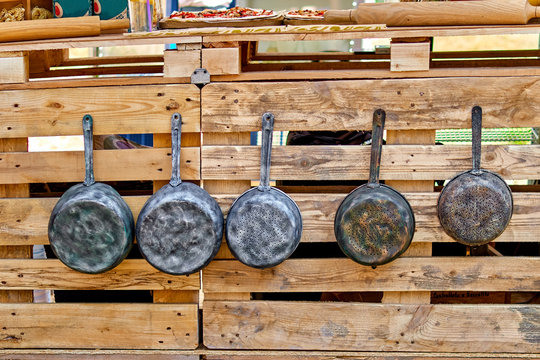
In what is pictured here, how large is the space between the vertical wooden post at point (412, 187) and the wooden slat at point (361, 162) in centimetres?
4

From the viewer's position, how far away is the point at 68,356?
8.13ft

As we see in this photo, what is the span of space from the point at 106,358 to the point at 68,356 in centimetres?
16

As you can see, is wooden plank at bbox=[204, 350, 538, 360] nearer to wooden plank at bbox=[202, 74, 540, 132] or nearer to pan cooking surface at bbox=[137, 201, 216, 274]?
pan cooking surface at bbox=[137, 201, 216, 274]

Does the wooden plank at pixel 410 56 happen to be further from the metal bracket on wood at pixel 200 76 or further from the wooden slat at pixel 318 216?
the metal bracket on wood at pixel 200 76

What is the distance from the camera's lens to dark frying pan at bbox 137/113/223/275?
2.28 metres

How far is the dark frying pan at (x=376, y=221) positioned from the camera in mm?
2277

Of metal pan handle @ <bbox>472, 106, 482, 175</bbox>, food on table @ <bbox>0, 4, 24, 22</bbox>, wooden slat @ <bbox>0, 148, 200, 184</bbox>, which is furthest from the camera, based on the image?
→ food on table @ <bbox>0, 4, 24, 22</bbox>

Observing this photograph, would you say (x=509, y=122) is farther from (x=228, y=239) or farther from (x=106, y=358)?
(x=106, y=358)

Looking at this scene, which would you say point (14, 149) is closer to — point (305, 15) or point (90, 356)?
point (90, 356)

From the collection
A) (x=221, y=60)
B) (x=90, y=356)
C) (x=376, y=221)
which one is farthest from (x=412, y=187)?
(x=90, y=356)

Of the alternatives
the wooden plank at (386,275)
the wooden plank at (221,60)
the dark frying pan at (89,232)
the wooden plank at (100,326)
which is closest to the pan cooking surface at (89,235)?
the dark frying pan at (89,232)

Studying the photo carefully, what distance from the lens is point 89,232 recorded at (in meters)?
2.31

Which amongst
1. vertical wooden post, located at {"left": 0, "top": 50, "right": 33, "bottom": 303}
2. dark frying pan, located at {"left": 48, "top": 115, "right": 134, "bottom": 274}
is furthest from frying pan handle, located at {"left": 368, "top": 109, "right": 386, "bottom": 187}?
vertical wooden post, located at {"left": 0, "top": 50, "right": 33, "bottom": 303}

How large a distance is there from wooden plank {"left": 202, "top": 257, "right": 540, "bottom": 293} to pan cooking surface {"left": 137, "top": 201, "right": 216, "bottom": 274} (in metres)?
0.16
